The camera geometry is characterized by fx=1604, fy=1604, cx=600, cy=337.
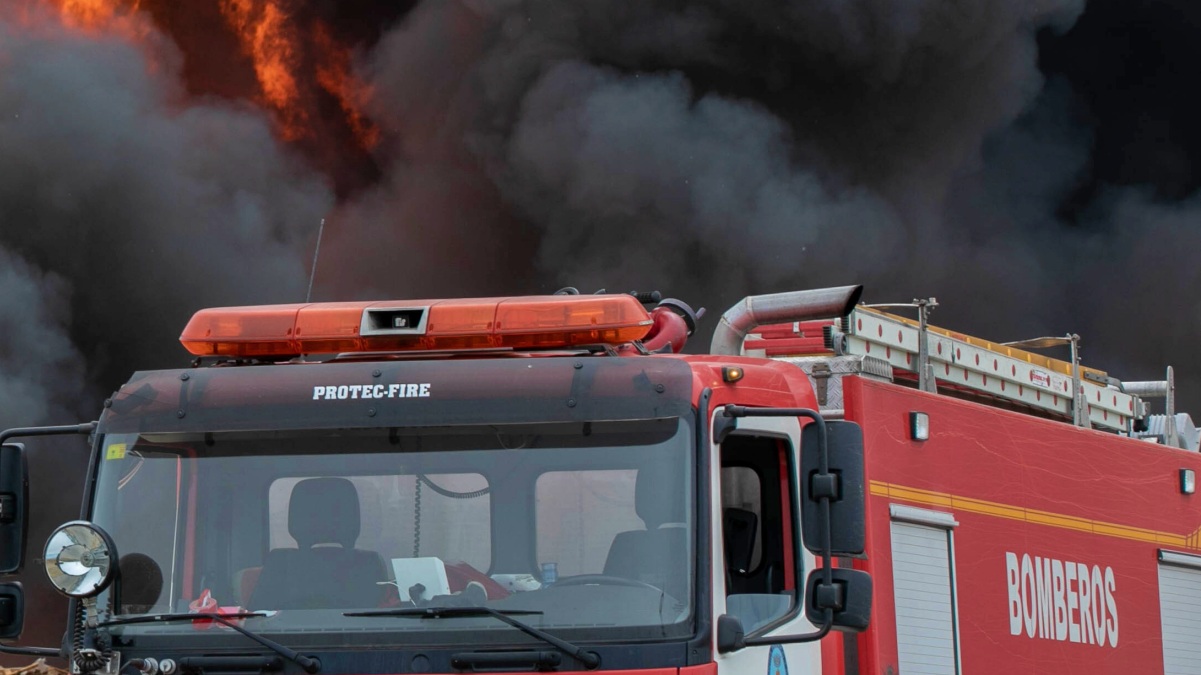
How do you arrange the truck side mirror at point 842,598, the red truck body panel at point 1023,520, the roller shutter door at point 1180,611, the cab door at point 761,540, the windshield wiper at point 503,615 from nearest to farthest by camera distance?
1. the windshield wiper at point 503,615
2. the truck side mirror at point 842,598
3. the cab door at point 761,540
4. the red truck body panel at point 1023,520
5. the roller shutter door at point 1180,611

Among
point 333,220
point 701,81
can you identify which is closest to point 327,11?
point 333,220

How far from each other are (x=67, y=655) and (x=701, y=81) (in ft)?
65.0

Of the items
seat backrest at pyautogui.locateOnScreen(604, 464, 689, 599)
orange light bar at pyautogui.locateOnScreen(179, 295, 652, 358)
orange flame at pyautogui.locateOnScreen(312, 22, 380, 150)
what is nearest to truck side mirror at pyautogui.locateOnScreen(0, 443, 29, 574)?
orange light bar at pyautogui.locateOnScreen(179, 295, 652, 358)

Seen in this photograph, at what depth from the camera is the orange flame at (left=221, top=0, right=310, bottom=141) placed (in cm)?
2209

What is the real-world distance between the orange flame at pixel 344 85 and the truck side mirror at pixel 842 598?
18.3 metres

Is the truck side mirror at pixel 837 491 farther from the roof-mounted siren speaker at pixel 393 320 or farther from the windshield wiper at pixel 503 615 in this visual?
the roof-mounted siren speaker at pixel 393 320

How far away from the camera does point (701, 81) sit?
2430 cm

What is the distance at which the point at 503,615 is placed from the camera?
499cm

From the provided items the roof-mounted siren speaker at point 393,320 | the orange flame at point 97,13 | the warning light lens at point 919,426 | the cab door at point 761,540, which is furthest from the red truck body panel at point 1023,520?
the orange flame at point 97,13

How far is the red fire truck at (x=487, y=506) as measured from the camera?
5062mm

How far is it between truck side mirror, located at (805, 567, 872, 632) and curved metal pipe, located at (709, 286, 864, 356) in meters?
1.50

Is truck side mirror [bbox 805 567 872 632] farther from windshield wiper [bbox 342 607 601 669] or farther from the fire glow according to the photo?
the fire glow

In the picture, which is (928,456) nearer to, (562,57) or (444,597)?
(444,597)

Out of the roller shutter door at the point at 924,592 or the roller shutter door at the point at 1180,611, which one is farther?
the roller shutter door at the point at 1180,611
